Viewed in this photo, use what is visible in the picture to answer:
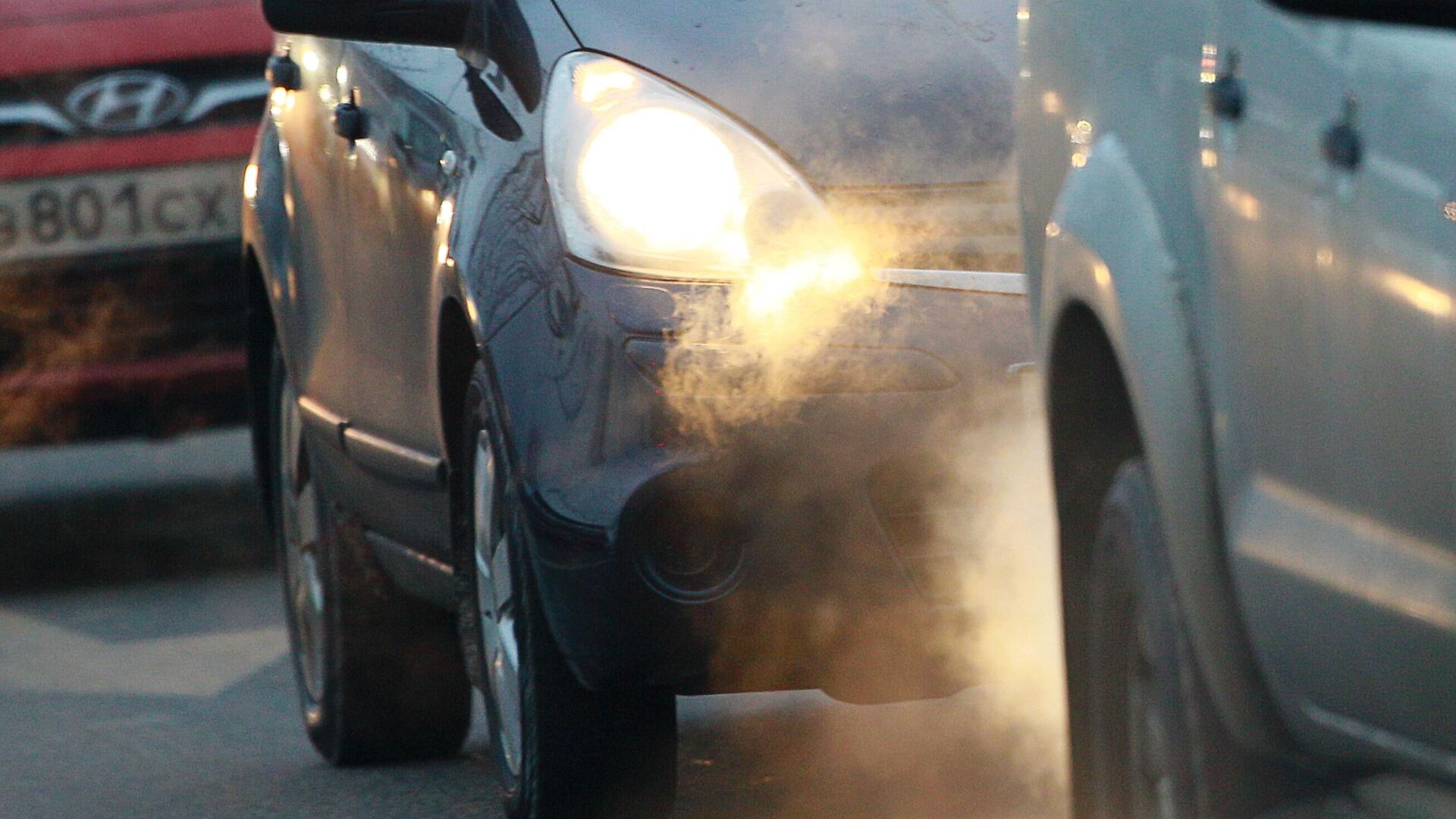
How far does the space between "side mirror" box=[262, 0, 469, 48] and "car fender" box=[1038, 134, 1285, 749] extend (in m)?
1.71

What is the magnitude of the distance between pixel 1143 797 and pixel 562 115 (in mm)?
1554

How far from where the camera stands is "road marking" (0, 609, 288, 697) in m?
6.79

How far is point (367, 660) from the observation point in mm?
5648

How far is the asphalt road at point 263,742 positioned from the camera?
4.97m

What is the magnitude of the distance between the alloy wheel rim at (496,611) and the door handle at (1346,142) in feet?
6.66

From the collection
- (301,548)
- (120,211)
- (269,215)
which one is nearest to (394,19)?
(269,215)

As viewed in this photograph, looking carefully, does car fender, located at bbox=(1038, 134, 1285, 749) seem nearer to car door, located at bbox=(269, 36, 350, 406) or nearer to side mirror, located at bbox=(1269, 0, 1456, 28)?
side mirror, located at bbox=(1269, 0, 1456, 28)

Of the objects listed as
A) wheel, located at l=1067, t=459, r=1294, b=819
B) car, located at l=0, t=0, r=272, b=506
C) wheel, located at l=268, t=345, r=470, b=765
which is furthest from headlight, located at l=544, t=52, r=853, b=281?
car, located at l=0, t=0, r=272, b=506

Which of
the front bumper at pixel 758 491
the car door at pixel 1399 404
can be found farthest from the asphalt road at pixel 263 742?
the car door at pixel 1399 404

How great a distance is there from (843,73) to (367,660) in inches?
80.9

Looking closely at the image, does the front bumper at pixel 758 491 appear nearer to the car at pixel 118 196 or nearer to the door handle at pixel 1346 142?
the door handle at pixel 1346 142

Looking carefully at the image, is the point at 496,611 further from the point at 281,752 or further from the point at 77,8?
the point at 77,8

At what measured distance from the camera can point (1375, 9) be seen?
2.04 metres

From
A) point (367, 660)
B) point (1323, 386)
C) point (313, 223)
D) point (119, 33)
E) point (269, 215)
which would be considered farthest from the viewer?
point (119, 33)
